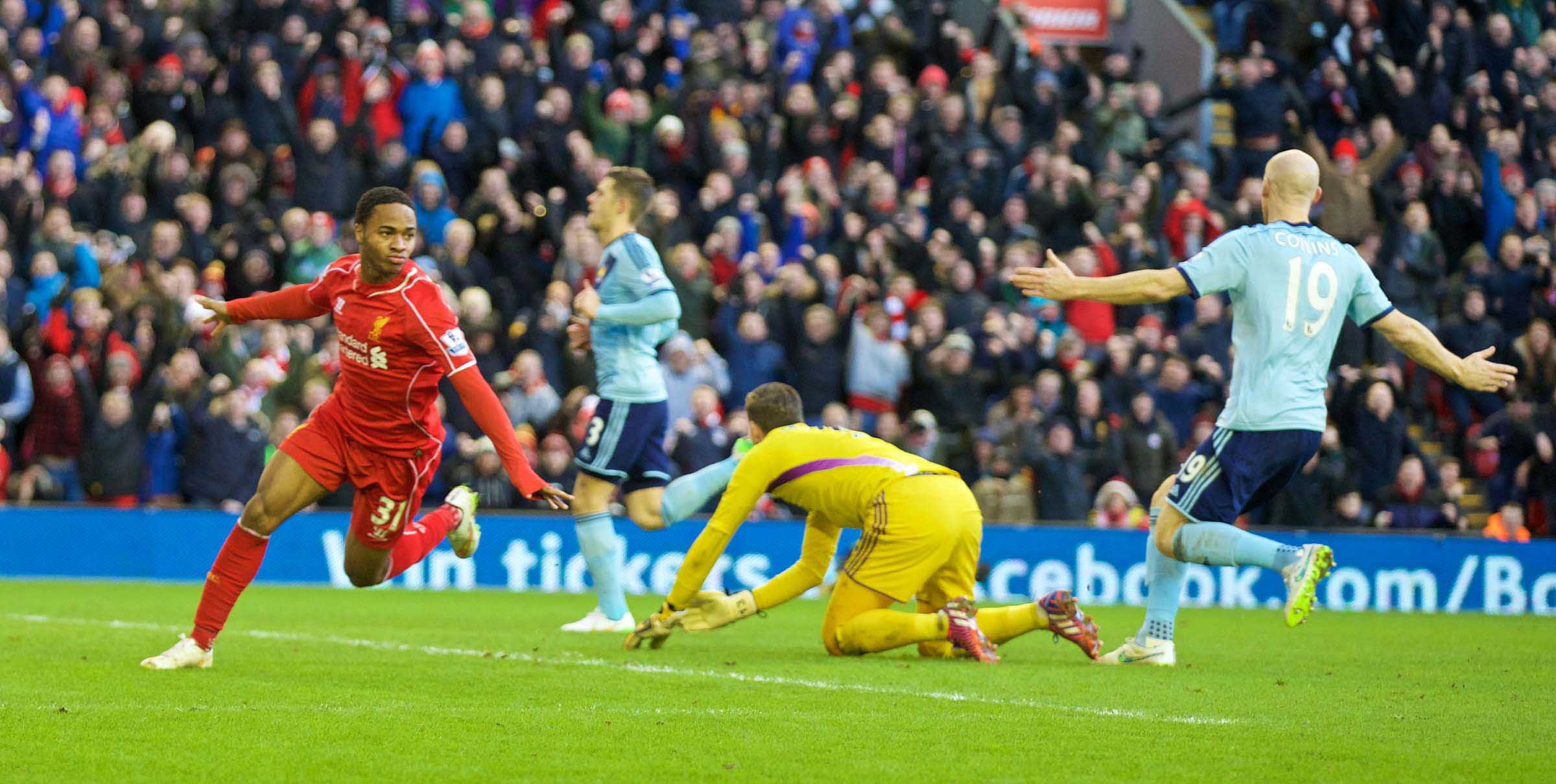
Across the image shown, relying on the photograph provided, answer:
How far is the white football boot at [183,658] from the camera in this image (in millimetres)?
8992

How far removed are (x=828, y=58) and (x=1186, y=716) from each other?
15.1 meters

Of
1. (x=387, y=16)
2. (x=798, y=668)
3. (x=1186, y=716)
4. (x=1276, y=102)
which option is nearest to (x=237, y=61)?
(x=387, y=16)

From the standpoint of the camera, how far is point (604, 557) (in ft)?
39.0

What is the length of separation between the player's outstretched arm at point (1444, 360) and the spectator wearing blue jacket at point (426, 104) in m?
12.8

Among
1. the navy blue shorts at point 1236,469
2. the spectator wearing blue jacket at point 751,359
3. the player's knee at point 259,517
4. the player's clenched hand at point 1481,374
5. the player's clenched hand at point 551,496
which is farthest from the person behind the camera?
the spectator wearing blue jacket at point 751,359

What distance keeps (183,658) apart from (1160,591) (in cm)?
457

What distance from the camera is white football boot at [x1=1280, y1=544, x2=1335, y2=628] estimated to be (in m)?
8.52

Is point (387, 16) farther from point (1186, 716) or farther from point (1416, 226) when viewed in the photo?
point (1186, 716)

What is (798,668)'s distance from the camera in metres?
9.48

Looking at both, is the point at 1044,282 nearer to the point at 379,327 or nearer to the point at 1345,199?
the point at 379,327

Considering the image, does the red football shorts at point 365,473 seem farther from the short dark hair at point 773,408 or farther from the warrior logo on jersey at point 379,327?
the short dark hair at point 773,408

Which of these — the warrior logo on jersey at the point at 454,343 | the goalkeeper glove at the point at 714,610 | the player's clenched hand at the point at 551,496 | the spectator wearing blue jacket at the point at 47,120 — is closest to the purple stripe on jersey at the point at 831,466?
the goalkeeper glove at the point at 714,610

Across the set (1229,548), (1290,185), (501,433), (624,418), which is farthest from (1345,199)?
(501,433)

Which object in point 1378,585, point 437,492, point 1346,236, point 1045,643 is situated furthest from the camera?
point 1346,236
